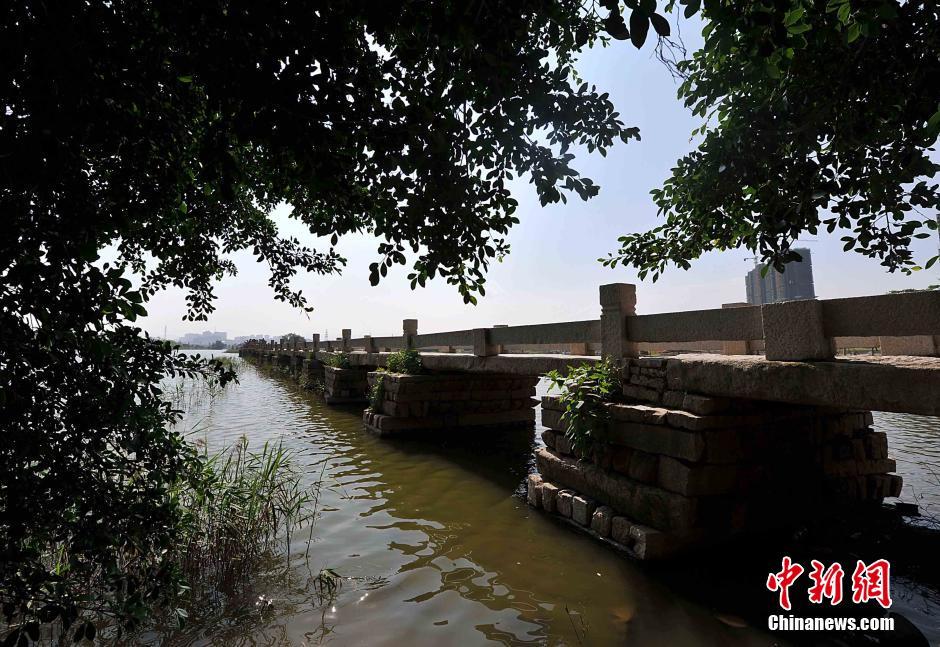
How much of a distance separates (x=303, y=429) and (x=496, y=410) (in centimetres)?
485

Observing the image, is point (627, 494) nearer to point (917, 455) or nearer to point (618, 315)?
point (618, 315)

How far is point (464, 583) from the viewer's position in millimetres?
4234

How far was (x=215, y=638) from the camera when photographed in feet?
11.1

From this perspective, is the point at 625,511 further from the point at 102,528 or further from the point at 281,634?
the point at 102,528

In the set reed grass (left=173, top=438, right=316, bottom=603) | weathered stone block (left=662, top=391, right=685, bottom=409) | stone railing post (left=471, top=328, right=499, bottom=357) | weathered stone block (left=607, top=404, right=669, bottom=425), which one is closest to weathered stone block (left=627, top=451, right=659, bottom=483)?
weathered stone block (left=607, top=404, right=669, bottom=425)

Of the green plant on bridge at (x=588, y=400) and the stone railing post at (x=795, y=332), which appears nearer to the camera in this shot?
the stone railing post at (x=795, y=332)

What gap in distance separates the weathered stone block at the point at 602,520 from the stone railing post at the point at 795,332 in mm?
2315

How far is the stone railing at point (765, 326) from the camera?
3.62m

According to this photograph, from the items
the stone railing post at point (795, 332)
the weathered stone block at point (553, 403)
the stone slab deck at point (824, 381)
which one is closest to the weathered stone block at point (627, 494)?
the weathered stone block at point (553, 403)

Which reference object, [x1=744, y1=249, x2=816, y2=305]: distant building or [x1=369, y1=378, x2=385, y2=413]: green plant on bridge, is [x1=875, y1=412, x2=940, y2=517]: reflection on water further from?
[x1=369, y1=378, x2=385, y2=413]: green plant on bridge

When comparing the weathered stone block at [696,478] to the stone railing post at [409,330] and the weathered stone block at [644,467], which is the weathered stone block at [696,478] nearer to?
the weathered stone block at [644,467]

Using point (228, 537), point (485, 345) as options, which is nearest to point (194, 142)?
point (228, 537)

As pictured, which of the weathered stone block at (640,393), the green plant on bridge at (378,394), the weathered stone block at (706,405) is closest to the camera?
the weathered stone block at (706,405)

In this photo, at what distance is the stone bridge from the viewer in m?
3.79
